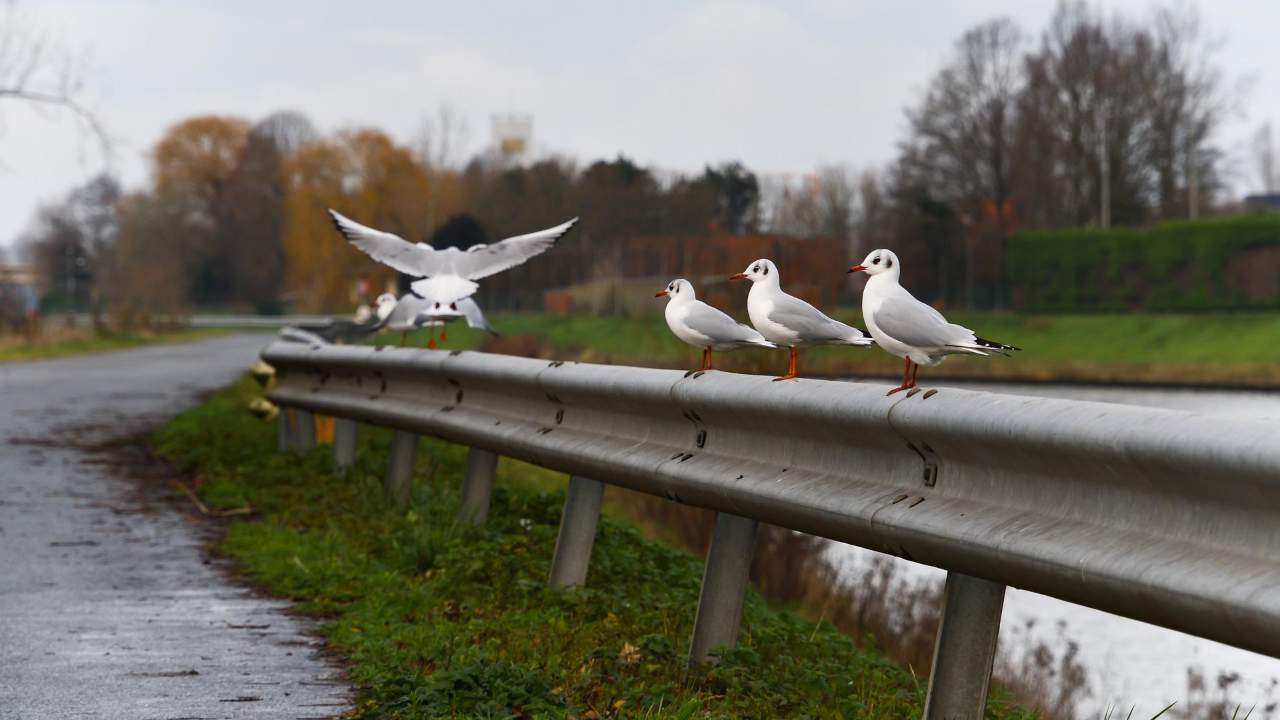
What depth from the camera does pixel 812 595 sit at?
14.4 meters

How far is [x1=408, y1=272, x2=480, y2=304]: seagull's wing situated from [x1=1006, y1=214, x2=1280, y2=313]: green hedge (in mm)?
73239

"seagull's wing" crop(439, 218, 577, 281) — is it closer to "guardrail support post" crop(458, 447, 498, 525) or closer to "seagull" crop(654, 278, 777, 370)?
"guardrail support post" crop(458, 447, 498, 525)

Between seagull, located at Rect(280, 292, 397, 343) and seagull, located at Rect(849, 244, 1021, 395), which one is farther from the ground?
seagull, located at Rect(849, 244, 1021, 395)

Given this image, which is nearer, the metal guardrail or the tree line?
the metal guardrail

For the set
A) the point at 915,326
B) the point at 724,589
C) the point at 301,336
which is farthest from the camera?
the point at 301,336

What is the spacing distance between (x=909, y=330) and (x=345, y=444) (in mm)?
6908

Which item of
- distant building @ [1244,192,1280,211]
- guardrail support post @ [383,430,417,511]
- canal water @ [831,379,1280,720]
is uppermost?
distant building @ [1244,192,1280,211]

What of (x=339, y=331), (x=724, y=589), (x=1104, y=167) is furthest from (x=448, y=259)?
(x=1104, y=167)

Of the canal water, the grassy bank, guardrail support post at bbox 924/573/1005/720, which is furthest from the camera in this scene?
the grassy bank

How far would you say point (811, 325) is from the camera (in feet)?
Answer: 20.4

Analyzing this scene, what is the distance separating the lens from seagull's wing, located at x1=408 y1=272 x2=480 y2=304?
33.7 feet

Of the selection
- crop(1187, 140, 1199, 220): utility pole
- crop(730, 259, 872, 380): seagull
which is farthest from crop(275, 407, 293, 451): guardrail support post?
crop(1187, 140, 1199, 220): utility pole

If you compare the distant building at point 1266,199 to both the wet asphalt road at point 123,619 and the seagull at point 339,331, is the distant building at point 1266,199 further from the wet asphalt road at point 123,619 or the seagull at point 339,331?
the wet asphalt road at point 123,619

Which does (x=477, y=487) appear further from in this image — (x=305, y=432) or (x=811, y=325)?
Answer: (x=305, y=432)
